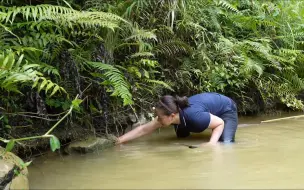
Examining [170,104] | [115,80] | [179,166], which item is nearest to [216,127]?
[170,104]

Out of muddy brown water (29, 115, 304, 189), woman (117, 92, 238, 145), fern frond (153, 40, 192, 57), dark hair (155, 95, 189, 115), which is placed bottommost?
muddy brown water (29, 115, 304, 189)

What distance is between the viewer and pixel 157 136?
5.64 metres

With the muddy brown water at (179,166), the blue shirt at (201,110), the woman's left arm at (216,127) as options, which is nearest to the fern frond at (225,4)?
the blue shirt at (201,110)

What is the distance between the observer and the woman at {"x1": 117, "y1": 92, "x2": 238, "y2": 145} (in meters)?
4.80

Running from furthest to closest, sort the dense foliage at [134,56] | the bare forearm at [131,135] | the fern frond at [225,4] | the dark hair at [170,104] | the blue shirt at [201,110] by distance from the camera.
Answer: the fern frond at [225,4] < the bare forearm at [131,135] < the blue shirt at [201,110] < the dark hair at [170,104] < the dense foliage at [134,56]

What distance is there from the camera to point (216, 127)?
498 centimetres

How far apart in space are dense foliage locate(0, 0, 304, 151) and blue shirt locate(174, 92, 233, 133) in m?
0.70

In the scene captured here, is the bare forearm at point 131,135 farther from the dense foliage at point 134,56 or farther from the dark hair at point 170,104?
the dark hair at point 170,104

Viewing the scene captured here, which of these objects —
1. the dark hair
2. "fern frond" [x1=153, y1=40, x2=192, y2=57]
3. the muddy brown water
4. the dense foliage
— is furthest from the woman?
"fern frond" [x1=153, y1=40, x2=192, y2=57]

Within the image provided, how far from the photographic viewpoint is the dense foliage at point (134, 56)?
4.33m

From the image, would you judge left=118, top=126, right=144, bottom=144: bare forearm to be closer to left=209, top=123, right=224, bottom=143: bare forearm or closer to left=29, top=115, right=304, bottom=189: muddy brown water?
left=29, top=115, right=304, bottom=189: muddy brown water

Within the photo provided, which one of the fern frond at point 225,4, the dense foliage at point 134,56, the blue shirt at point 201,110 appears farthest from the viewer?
the fern frond at point 225,4

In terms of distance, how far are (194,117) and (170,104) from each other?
347 mm

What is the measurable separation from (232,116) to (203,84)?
4.68 feet
